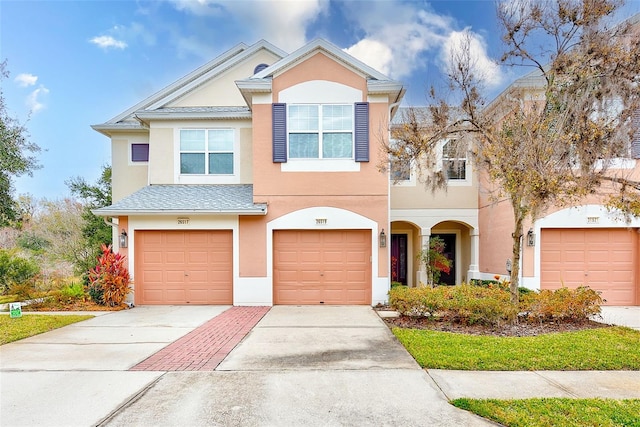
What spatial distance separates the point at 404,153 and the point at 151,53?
15606 millimetres

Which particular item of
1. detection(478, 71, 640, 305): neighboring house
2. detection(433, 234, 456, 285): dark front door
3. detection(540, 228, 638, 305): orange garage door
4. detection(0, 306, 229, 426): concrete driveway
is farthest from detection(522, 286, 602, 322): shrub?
detection(0, 306, 229, 426): concrete driveway

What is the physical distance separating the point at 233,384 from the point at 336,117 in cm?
827

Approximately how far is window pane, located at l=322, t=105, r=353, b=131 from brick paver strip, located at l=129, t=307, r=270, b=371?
19.3 ft

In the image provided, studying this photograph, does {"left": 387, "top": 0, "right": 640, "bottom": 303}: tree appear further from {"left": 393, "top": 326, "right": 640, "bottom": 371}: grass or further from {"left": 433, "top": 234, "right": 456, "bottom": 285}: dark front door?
{"left": 433, "top": 234, "right": 456, "bottom": 285}: dark front door

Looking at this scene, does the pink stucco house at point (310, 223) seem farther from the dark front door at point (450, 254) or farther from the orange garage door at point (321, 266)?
the dark front door at point (450, 254)

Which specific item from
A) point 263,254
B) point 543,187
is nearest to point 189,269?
point 263,254

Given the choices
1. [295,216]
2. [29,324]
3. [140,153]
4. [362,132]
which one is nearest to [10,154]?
[140,153]

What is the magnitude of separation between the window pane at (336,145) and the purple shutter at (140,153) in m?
7.35

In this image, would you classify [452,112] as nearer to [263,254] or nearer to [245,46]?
[263,254]

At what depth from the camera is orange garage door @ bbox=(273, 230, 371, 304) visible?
11.1m

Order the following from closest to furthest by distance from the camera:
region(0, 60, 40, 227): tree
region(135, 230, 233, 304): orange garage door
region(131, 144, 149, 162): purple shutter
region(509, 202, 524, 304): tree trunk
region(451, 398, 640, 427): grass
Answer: region(451, 398, 640, 427): grass
region(509, 202, 524, 304): tree trunk
region(0, 60, 40, 227): tree
region(135, 230, 233, 304): orange garage door
region(131, 144, 149, 162): purple shutter

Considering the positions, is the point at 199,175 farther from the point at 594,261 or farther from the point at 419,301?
the point at 594,261

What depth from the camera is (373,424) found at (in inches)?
151

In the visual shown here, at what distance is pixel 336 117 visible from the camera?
36.3ft
